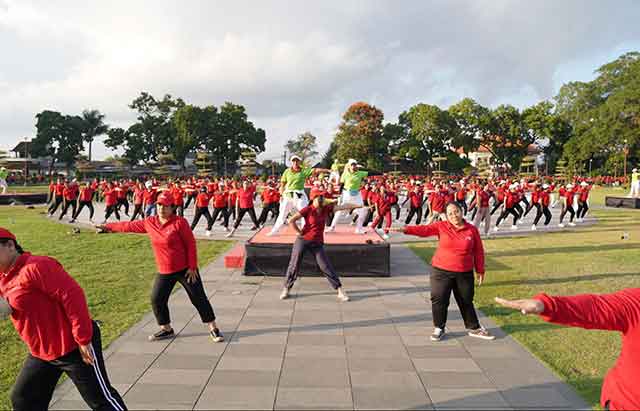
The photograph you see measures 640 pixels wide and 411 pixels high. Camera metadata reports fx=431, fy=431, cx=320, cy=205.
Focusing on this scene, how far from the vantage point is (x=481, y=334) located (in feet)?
17.9

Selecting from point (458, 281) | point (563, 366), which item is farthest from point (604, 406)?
point (458, 281)

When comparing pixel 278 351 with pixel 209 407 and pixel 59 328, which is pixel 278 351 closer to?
pixel 209 407

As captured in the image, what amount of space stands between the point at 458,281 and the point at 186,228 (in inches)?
132

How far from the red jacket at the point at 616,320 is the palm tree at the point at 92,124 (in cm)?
7370

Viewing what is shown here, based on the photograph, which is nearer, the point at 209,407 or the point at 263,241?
the point at 209,407

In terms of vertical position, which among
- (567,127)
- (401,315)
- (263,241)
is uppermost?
(567,127)

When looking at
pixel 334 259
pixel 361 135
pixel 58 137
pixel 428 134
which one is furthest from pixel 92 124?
pixel 334 259

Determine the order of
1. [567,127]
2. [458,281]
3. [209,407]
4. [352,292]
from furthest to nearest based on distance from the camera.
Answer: [567,127] < [352,292] < [458,281] < [209,407]

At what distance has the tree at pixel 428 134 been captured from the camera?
184ft

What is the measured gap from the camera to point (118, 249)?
Result: 11914 mm

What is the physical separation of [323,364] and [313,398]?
0.76m

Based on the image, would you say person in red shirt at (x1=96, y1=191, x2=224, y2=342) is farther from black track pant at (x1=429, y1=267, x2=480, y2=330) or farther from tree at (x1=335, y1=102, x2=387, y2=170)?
tree at (x1=335, y1=102, x2=387, y2=170)

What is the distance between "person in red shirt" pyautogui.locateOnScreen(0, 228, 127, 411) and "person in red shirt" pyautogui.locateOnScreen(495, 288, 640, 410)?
8.72ft

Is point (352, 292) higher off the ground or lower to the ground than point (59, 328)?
lower
